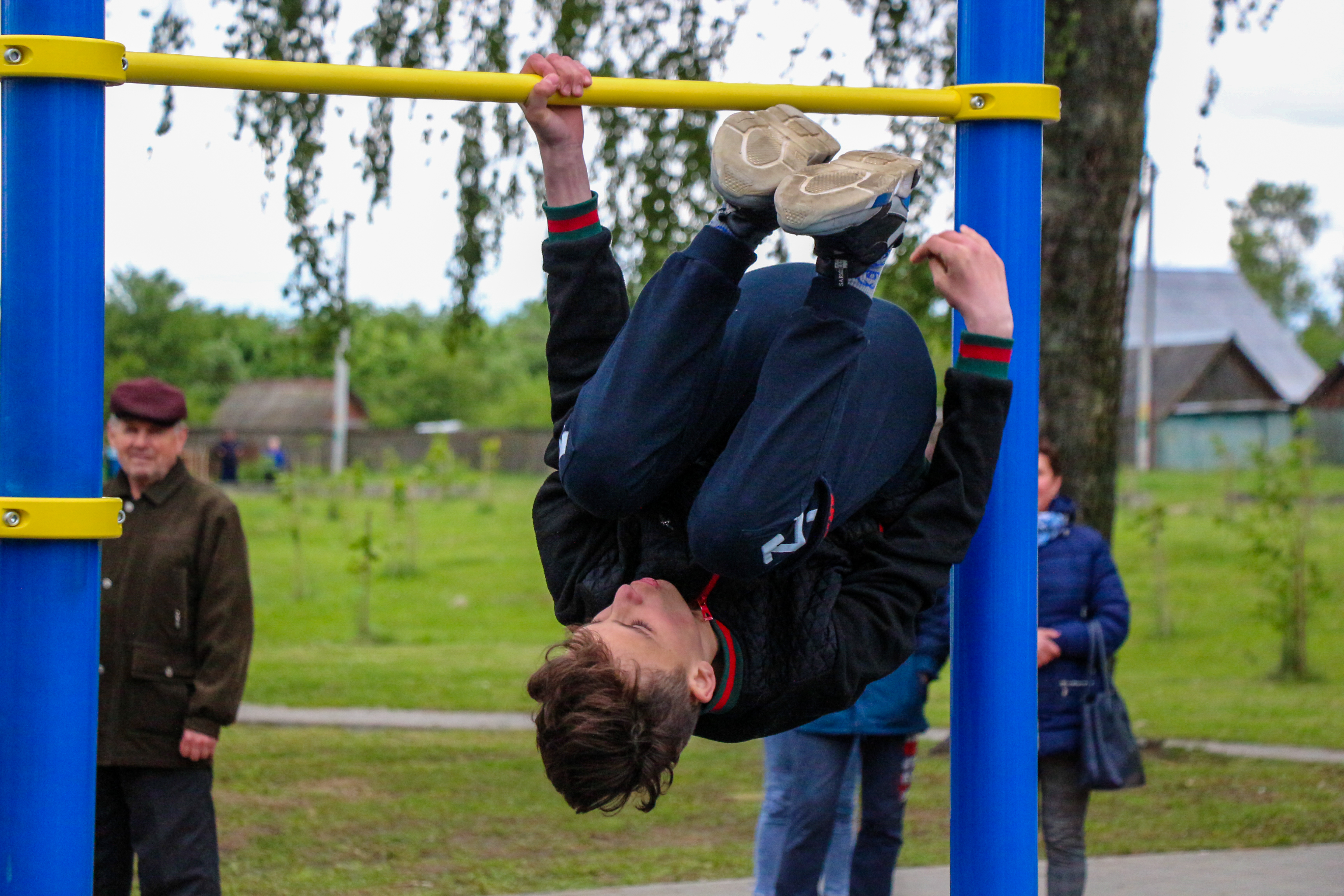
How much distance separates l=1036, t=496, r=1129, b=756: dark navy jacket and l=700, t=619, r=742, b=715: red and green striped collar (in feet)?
6.87

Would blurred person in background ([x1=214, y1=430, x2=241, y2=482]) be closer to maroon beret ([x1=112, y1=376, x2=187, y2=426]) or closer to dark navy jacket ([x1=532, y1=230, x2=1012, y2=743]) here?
maroon beret ([x1=112, y1=376, x2=187, y2=426])

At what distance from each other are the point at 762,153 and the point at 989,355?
47 centimetres

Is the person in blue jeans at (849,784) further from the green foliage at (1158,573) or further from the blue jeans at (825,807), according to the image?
the green foliage at (1158,573)

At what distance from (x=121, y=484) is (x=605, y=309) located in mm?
2113

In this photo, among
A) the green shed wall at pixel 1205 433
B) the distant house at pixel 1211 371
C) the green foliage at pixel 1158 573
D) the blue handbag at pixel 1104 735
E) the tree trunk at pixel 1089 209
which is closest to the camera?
the blue handbag at pixel 1104 735

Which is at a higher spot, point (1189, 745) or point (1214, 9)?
point (1214, 9)

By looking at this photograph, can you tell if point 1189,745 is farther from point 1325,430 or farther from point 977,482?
point 1325,430

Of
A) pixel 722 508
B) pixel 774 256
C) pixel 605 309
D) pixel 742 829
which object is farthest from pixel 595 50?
pixel 722 508

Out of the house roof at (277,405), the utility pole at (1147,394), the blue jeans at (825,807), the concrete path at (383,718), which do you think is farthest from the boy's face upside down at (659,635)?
the house roof at (277,405)

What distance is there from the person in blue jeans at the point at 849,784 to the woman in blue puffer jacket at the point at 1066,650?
1.05ft

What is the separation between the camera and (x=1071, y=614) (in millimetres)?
4184

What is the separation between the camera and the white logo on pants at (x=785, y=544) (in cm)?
201

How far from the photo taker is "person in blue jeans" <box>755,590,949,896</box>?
12.8ft

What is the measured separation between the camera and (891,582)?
2236 millimetres
